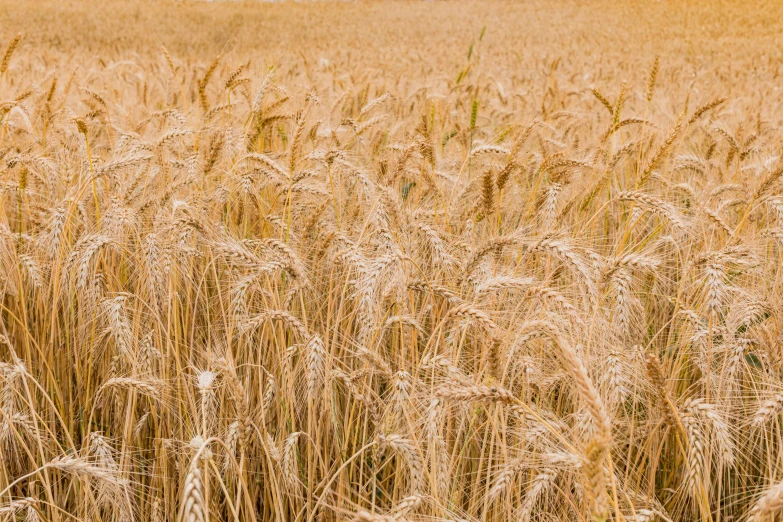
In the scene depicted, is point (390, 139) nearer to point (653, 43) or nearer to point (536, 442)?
point (536, 442)

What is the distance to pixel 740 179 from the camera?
2666 mm

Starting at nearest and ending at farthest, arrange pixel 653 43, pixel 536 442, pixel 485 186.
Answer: pixel 536 442, pixel 485 186, pixel 653 43

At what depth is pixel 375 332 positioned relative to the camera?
157 cm

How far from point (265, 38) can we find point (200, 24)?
13.6 ft

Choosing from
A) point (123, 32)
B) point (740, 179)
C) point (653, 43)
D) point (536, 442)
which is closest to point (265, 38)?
point (123, 32)

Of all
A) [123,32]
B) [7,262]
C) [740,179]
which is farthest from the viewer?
[123,32]

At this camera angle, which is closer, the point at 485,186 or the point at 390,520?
the point at 390,520

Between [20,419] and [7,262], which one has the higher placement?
[7,262]

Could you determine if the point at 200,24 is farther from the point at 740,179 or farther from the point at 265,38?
the point at 740,179

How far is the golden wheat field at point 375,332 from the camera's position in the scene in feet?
4.33

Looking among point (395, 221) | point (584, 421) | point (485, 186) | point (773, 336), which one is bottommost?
point (584, 421)

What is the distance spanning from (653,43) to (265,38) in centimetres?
1053

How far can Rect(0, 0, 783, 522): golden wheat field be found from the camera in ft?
4.33

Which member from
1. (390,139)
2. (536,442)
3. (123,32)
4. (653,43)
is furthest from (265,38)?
(536,442)
